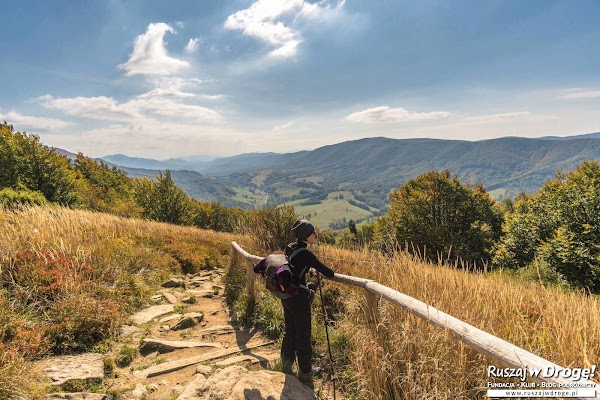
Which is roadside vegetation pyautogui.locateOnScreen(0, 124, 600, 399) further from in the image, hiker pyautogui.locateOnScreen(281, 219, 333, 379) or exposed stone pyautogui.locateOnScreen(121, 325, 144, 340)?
hiker pyautogui.locateOnScreen(281, 219, 333, 379)

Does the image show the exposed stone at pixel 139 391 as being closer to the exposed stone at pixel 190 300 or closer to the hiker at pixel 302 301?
the hiker at pixel 302 301

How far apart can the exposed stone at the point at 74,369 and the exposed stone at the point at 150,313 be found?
1.65 meters

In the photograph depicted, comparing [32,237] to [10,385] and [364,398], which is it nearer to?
[10,385]

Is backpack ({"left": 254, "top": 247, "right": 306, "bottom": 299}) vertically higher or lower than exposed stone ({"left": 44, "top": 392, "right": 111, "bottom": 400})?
higher

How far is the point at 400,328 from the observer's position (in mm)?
3572

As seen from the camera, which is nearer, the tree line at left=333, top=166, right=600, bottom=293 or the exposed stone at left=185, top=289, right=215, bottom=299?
the exposed stone at left=185, top=289, right=215, bottom=299

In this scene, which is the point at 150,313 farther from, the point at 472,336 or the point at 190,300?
the point at 472,336

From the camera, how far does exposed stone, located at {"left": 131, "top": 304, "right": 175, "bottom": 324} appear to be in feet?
19.4

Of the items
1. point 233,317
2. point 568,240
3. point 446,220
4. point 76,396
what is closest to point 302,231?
point 76,396

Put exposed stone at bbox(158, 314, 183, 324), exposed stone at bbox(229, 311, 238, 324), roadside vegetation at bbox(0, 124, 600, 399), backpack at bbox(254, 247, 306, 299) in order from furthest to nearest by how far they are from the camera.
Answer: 1. exposed stone at bbox(229, 311, 238, 324)
2. exposed stone at bbox(158, 314, 183, 324)
3. backpack at bbox(254, 247, 306, 299)
4. roadside vegetation at bbox(0, 124, 600, 399)

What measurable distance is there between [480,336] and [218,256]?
1139 cm

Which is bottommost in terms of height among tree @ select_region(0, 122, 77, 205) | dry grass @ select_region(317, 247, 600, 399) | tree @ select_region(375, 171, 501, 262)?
tree @ select_region(375, 171, 501, 262)

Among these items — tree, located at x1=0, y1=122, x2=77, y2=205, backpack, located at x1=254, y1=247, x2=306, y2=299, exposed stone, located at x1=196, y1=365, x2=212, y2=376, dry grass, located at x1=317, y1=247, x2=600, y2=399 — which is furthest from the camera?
tree, located at x1=0, y1=122, x2=77, y2=205

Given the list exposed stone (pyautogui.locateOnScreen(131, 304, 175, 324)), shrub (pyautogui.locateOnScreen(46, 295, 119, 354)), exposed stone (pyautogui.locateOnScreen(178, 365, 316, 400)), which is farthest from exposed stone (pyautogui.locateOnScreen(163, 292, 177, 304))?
exposed stone (pyautogui.locateOnScreen(178, 365, 316, 400))
